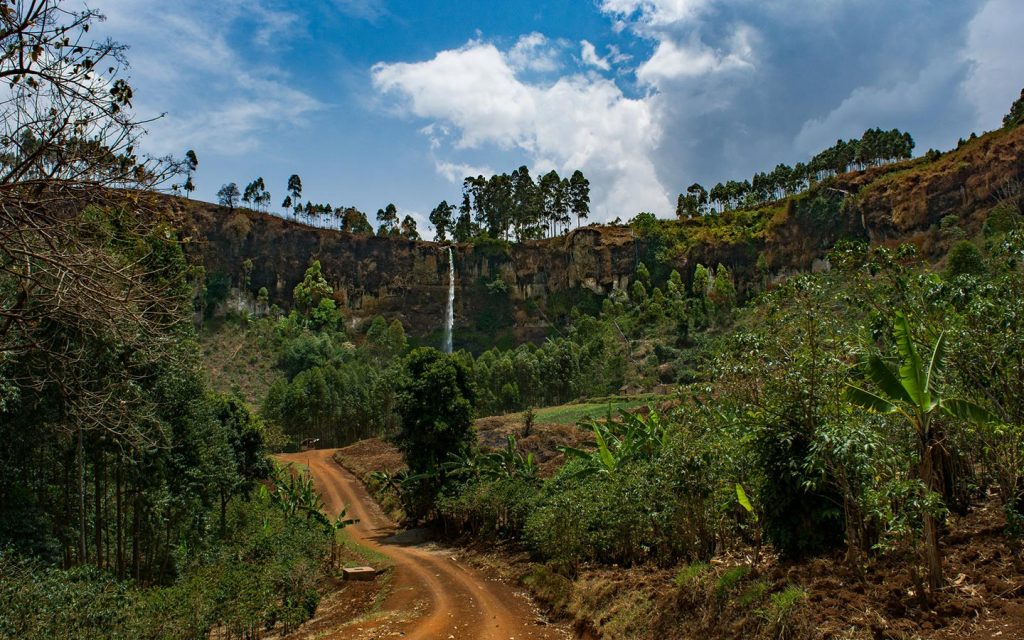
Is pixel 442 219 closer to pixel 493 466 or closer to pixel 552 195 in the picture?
pixel 552 195

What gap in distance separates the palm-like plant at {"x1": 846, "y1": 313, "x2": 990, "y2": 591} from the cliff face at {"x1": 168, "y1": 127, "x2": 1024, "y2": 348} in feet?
255

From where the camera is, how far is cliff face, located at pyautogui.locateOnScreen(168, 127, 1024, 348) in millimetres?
80875

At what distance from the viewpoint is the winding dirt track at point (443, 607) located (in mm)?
12680

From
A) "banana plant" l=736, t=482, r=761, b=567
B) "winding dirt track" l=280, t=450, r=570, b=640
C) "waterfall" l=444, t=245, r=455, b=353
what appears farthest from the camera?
"waterfall" l=444, t=245, r=455, b=353

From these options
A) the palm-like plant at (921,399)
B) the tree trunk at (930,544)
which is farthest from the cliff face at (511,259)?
the tree trunk at (930,544)

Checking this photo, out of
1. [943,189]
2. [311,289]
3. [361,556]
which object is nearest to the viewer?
[361,556]

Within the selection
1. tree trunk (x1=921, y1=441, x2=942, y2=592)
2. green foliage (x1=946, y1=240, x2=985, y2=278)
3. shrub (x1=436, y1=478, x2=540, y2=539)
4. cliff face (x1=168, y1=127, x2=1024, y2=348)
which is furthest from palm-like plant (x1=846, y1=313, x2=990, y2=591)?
cliff face (x1=168, y1=127, x2=1024, y2=348)

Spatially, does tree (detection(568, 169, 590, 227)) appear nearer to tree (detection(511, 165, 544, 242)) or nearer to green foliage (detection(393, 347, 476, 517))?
tree (detection(511, 165, 544, 242))

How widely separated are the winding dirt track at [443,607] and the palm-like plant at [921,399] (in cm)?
769

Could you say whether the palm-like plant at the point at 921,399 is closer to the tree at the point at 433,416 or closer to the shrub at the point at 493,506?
the shrub at the point at 493,506

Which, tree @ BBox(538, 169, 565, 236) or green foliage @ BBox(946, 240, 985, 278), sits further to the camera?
tree @ BBox(538, 169, 565, 236)

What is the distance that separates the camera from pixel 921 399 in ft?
23.3

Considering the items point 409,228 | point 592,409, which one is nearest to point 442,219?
point 409,228

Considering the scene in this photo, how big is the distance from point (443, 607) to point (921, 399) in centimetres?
1139
